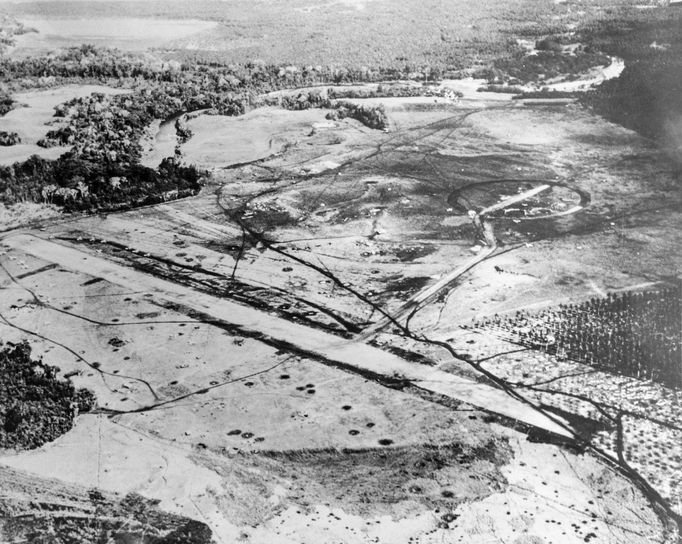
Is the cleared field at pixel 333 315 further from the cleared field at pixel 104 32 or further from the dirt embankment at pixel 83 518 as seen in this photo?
the cleared field at pixel 104 32

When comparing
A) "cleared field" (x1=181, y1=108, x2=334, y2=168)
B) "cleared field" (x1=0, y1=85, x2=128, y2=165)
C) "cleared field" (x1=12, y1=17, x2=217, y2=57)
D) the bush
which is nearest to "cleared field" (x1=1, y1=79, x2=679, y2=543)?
"cleared field" (x1=181, y1=108, x2=334, y2=168)

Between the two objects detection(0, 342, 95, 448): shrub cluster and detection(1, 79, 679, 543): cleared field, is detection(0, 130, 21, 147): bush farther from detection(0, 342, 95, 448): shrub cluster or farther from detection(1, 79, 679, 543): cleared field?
detection(0, 342, 95, 448): shrub cluster

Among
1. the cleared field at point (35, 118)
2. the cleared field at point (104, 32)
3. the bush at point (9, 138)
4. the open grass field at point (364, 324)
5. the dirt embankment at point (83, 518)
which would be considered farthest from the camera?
the cleared field at point (104, 32)

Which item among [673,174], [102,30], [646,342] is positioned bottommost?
[646,342]

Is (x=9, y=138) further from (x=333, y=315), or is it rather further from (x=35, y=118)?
(x=333, y=315)

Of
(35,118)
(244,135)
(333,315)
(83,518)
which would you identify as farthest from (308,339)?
(35,118)

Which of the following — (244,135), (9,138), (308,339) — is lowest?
(308,339)

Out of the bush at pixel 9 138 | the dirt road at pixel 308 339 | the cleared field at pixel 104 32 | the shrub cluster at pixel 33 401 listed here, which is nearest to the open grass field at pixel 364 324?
the dirt road at pixel 308 339

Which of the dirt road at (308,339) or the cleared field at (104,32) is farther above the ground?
the cleared field at (104,32)

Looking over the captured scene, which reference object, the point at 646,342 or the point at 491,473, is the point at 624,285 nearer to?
the point at 646,342

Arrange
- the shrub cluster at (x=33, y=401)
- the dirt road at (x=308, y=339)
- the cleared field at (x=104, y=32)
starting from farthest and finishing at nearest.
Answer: the cleared field at (x=104, y=32) → the dirt road at (x=308, y=339) → the shrub cluster at (x=33, y=401)

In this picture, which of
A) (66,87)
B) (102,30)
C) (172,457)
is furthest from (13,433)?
(102,30)
